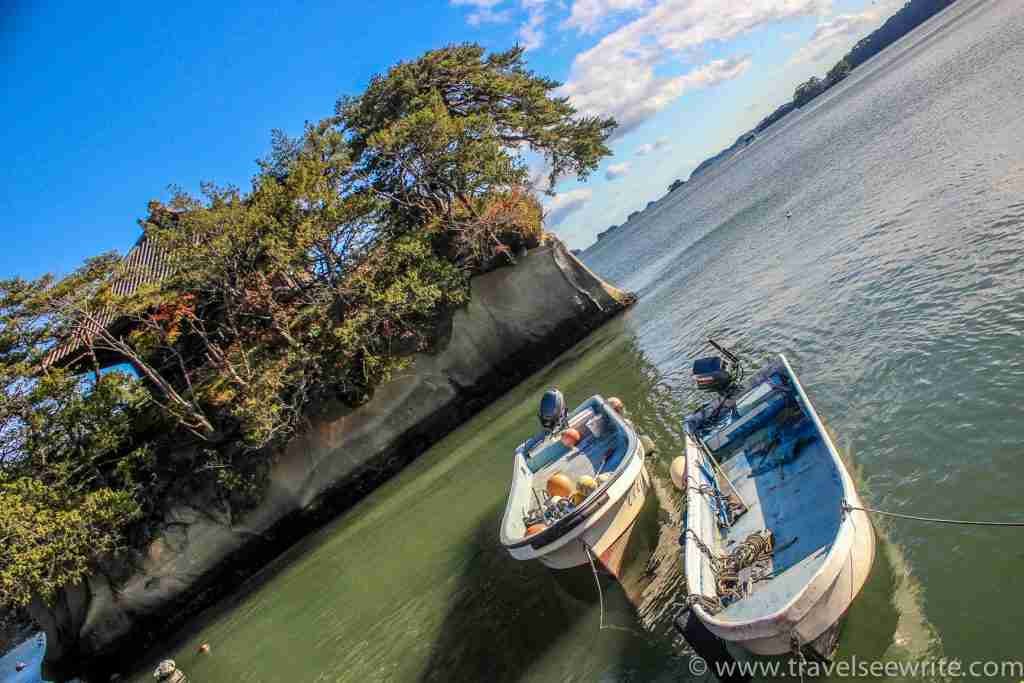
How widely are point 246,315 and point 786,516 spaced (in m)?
21.9

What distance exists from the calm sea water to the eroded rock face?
147 cm

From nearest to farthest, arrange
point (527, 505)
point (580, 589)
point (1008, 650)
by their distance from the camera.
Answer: point (1008, 650)
point (580, 589)
point (527, 505)

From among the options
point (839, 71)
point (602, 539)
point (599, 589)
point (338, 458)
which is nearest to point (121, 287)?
point (338, 458)

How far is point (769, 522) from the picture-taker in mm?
7676

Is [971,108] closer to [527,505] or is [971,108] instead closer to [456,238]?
[456,238]

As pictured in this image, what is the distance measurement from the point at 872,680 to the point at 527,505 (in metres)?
6.88

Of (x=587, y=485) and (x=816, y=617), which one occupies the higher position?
(x=587, y=485)

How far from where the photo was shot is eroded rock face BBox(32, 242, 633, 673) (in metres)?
20.0

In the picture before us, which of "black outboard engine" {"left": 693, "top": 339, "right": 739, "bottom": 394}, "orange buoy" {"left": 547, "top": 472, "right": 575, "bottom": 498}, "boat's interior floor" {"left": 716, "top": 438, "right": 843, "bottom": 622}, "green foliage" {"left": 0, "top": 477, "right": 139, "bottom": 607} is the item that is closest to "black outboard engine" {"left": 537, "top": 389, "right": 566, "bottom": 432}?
"orange buoy" {"left": 547, "top": 472, "right": 575, "bottom": 498}

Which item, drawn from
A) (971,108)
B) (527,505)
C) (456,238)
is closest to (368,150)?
(456,238)

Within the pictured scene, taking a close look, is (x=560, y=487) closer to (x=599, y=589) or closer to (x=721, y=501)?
(x=599, y=589)

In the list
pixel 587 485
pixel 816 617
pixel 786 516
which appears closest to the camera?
pixel 816 617

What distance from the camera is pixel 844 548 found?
226 inches

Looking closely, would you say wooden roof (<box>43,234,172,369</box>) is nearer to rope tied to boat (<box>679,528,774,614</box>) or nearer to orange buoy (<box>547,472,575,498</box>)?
orange buoy (<box>547,472,575,498</box>)
